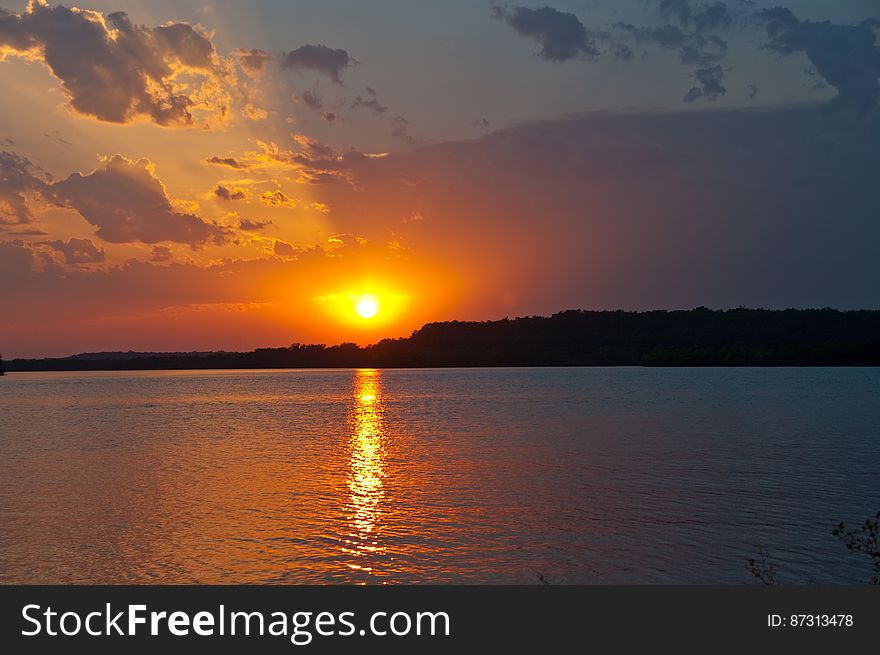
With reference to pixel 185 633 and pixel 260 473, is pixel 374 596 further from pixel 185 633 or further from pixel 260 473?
pixel 260 473

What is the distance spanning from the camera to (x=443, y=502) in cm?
2422

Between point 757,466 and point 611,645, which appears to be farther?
point 757,466

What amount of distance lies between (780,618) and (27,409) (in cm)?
8487

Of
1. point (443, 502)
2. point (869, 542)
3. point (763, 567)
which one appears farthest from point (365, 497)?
point (869, 542)

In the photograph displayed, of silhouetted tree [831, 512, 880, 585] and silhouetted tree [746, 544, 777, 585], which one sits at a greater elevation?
silhouetted tree [831, 512, 880, 585]

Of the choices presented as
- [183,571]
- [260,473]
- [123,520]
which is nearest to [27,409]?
[260,473]

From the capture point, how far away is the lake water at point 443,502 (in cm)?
1670

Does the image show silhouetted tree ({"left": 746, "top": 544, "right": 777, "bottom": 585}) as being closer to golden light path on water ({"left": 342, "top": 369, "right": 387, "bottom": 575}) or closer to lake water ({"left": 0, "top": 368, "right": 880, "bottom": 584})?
lake water ({"left": 0, "top": 368, "right": 880, "bottom": 584})

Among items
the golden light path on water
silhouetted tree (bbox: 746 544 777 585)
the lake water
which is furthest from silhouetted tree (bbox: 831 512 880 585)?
the golden light path on water

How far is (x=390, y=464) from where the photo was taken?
34.4m

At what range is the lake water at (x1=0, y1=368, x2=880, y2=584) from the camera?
16.7 meters

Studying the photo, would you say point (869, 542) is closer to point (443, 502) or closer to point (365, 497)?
point (443, 502)

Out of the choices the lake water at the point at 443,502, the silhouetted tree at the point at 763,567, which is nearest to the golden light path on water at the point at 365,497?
the lake water at the point at 443,502

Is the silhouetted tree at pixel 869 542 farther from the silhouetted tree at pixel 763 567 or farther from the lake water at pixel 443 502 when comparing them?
the silhouetted tree at pixel 763 567
